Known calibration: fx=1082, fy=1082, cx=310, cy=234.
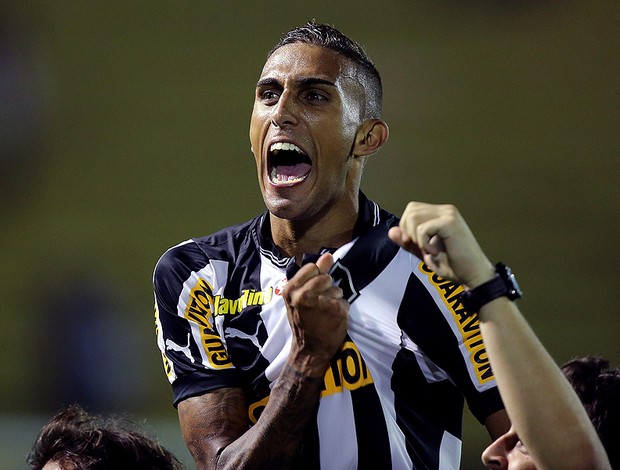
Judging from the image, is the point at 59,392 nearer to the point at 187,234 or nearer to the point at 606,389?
the point at 187,234

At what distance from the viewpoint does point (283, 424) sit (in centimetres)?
257

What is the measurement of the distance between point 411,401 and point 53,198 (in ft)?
13.1

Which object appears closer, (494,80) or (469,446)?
(469,446)

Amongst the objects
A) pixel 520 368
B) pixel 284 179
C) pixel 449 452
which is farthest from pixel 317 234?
pixel 520 368

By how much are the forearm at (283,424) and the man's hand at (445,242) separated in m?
0.65

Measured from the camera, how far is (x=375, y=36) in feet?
20.3

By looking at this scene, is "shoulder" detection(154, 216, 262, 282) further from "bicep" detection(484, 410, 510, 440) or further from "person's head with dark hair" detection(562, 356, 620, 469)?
"person's head with dark hair" detection(562, 356, 620, 469)

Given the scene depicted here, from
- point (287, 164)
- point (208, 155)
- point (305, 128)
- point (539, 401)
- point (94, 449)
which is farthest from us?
point (208, 155)

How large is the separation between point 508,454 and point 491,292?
47 cm

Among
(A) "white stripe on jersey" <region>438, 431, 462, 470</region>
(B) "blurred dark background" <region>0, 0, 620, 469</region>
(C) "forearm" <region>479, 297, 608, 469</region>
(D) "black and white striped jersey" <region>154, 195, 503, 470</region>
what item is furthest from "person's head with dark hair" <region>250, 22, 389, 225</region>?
(B) "blurred dark background" <region>0, 0, 620, 469</region>

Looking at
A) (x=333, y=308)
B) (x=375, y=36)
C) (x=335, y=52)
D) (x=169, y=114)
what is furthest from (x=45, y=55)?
(x=333, y=308)

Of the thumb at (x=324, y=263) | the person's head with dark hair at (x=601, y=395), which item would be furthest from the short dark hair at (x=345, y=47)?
the person's head with dark hair at (x=601, y=395)

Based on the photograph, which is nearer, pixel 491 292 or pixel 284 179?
pixel 491 292

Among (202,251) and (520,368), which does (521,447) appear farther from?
(202,251)
